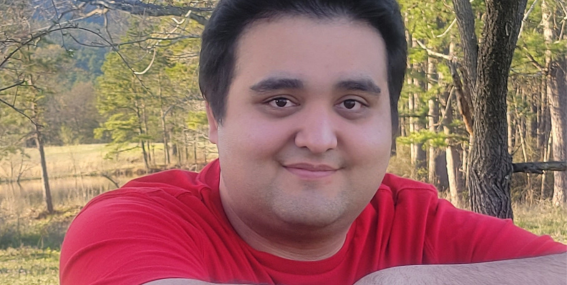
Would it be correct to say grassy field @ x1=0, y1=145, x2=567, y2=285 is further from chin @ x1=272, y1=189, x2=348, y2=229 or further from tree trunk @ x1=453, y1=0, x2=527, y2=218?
chin @ x1=272, y1=189, x2=348, y2=229

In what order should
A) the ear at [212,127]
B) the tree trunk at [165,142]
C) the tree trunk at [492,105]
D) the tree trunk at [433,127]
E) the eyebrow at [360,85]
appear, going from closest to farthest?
the eyebrow at [360,85]
the ear at [212,127]
the tree trunk at [492,105]
the tree trunk at [165,142]
the tree trunk at [433,127]

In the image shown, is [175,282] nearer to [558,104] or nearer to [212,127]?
[212,127]

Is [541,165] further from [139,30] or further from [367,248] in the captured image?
[139,30]

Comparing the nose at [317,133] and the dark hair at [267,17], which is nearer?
the nose at [317,133]

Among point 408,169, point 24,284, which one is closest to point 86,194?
point 24,284

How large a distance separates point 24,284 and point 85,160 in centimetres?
555

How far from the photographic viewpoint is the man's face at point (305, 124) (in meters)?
1.02

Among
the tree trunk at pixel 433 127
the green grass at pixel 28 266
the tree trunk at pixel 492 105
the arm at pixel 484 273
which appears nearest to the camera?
the arm at pixel 484 273

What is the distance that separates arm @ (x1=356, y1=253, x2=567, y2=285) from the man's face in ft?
0.63

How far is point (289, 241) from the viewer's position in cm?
121

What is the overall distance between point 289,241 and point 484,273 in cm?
43

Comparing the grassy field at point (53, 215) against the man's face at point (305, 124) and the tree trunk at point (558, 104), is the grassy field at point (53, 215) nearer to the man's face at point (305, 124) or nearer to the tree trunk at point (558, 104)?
the tree trunk at point (558, 104)

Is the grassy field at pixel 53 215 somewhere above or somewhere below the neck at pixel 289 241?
below

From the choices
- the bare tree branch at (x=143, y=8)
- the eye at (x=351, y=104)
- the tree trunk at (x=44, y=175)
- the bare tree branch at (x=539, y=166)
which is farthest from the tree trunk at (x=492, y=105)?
the tree trunk at (x=44, y=175)
